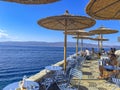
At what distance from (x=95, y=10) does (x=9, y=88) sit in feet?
9.19

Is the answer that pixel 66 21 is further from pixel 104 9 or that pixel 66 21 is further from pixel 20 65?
pixel 20 65

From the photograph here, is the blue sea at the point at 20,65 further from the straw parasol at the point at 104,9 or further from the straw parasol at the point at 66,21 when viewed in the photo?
the straw parasol at the point at 104,9

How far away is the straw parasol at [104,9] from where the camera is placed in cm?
408

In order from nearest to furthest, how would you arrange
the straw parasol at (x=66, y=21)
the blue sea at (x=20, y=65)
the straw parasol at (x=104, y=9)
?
the straw parasol at (x=104, y=9)
the straw parasol at (x=66, y=21)
the blue sea at (x=20, y=65)

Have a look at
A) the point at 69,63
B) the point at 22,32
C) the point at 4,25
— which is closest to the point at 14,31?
the point at 4,25

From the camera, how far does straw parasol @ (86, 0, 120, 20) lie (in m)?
4.08

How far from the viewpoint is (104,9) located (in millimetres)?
4676

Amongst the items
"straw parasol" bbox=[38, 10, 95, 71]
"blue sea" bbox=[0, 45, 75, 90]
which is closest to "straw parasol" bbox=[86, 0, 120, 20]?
"straw parasol" bbox=[38, 10, 95, 71]

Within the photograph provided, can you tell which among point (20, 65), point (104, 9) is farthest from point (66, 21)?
point (20, 65)

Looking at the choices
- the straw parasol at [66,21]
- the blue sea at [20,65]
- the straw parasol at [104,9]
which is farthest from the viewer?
the blue sea at [20,65]

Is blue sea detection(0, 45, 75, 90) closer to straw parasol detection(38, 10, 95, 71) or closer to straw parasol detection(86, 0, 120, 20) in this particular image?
straw parasol detection(38, 10, 95, 71)

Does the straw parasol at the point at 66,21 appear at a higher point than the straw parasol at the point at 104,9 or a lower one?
higher

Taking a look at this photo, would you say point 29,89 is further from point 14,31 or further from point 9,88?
point 14,31

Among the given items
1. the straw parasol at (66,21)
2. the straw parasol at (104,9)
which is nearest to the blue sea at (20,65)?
the straw parasol at (66,21)
